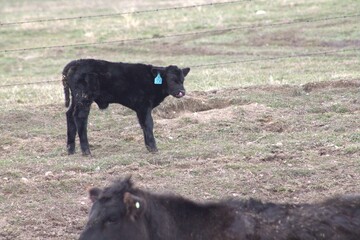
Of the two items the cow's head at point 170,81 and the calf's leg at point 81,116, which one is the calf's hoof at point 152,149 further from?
the cow's head at point 170,81

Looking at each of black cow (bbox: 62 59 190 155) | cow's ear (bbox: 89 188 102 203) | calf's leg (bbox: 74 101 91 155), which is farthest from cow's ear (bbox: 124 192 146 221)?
calf's leg (bbox: 74 101 91 155)

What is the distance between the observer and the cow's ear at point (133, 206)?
17.9ft

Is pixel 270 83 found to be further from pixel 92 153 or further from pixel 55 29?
pixel 55 29

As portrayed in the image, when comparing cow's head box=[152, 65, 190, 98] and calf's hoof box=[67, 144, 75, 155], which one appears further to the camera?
cow's head box=[152, 65, 190, 98]

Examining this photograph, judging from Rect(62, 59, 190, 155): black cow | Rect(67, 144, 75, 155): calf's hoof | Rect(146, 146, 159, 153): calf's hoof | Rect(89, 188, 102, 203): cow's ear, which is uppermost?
Rect(62, 59, 190, 155): black cow

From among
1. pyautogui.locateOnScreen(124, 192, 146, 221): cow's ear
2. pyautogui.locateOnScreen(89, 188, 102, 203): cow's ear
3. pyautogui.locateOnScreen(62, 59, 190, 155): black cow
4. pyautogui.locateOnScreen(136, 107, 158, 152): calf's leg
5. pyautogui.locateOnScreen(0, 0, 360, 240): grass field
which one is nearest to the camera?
pyautogui.locateOnScreen(124, 192, 146, 221): cow's ear

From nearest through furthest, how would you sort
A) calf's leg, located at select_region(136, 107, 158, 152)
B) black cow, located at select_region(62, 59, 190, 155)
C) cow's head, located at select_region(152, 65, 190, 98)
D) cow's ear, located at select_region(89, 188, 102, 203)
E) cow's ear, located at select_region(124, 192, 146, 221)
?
cow's ear, located at select_region(124, 192, 146, 221), cow's ear, located at select_region(89, 188, 102, 203), calf's leg, located at select_region(136, 107, 158, 152), black cow, located at select_region(62, 59, 190, 155), cow's head, located at select_region(152, 65, 190, 98)

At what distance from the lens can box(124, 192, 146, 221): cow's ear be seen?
5449mm

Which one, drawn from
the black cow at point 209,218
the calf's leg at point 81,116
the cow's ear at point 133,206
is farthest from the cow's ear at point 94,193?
the calf's leg at point 81,116

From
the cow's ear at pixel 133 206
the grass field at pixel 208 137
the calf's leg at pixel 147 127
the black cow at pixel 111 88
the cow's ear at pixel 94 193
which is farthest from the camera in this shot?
the black cow at pixel 111 88

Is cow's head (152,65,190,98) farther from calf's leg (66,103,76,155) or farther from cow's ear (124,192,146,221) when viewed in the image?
cow's ear (124,192,146,221)

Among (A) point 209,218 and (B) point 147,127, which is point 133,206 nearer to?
(A) point 209,218

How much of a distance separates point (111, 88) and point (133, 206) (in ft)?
20.5

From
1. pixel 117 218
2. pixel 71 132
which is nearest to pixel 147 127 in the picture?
pixel 71 132
